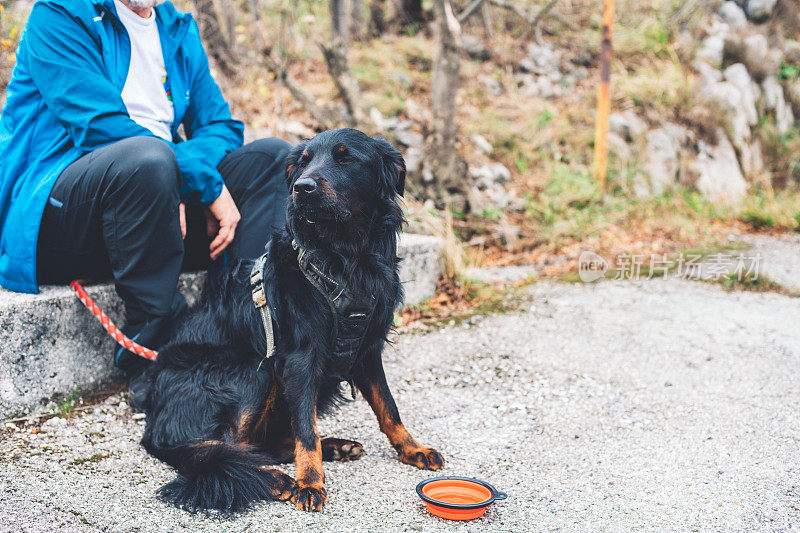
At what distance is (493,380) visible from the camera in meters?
3.12

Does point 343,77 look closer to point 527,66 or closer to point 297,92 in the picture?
point 297,92

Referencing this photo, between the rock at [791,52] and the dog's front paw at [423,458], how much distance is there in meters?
9.95

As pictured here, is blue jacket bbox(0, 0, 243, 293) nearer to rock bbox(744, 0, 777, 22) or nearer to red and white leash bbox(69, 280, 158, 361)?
red and white leash bbox(69, 280, 158, 361)

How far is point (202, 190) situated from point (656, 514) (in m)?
2.09

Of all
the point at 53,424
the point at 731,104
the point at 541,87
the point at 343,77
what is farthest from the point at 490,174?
the point at 53,424

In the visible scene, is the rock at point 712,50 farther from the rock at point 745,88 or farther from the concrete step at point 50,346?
the concrete step at point 50,346

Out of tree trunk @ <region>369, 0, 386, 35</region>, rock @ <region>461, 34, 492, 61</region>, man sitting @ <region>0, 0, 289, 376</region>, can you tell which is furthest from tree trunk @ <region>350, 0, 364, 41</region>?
man sitting @ <region>0, 0, 289, 376</region>

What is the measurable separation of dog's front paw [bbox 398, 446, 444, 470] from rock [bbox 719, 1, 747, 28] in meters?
9.90

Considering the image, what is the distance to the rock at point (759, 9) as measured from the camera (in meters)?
9.76

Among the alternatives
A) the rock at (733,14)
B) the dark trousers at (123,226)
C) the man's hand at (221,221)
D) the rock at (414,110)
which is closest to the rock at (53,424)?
the dark trousers at (123,226)

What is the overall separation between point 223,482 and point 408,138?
215 inches

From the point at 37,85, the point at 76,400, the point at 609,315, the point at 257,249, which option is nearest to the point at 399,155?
the point at 257,249

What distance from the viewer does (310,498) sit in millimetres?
1951

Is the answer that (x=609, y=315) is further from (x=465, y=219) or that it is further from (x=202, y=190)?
(x=202, y=190)
